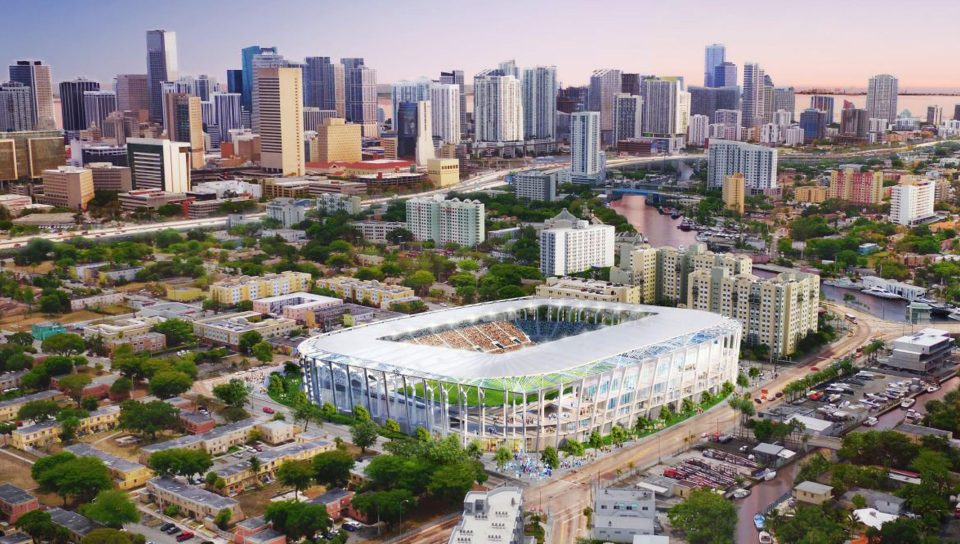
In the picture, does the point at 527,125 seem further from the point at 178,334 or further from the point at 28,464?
the point at 28,464

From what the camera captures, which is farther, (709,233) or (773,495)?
(709,233)

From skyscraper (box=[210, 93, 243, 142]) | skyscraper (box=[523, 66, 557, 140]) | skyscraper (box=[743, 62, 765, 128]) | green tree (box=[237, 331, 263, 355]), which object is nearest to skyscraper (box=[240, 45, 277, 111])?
skyscraper (box=[210, 93, 243, 142])

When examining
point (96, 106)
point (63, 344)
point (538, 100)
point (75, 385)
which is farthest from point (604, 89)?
point (75, 385)

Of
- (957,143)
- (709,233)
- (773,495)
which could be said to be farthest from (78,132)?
(773,495)

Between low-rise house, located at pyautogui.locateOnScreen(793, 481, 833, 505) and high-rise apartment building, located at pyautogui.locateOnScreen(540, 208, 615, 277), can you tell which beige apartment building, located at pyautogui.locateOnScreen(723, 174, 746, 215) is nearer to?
high-rise apartment building, located at pyautogui.locateOnScreen(540, 208, 615, 277)

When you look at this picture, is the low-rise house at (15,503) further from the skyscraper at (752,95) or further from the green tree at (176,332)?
the skyscraper at (752,95)

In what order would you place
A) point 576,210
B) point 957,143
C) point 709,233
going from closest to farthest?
1. point 709,233
2. point 576,210
3. point 957,143

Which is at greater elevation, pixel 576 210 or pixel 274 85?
pixel 274 85

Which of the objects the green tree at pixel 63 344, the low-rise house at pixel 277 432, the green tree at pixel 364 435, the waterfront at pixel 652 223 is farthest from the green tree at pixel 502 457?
the waterfront at pixel 652 223
